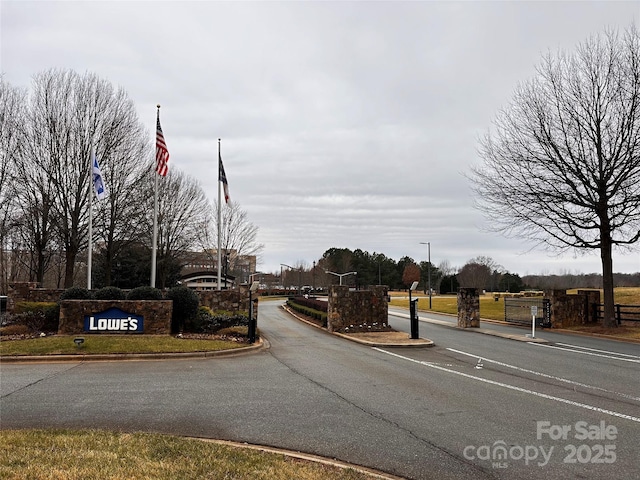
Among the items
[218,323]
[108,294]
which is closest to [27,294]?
[108,294]

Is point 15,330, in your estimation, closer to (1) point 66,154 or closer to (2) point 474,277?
(1) point 66,154

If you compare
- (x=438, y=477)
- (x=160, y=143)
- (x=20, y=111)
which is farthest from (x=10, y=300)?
(x=438, y=477)

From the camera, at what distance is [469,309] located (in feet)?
87.8

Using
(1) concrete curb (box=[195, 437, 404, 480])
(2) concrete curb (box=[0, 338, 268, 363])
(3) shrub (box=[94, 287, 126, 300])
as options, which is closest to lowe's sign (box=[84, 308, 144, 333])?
(3) shrub (box=[94, 287, 126, 300])

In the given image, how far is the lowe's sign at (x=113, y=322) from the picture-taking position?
58.1 feet

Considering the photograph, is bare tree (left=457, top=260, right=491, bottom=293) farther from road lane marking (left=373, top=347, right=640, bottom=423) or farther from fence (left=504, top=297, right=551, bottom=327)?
road lane marking (left=373, top=347, right=640, bottom=423)

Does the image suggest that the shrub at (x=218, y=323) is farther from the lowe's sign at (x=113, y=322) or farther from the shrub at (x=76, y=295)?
the shrub at (x=76, y=295)

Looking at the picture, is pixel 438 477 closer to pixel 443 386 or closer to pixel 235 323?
pixel 443 386

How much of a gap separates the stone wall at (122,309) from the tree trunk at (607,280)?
67.5ft

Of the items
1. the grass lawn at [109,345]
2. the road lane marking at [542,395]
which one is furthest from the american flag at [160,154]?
the road lane marking at [542,395]

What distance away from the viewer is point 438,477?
523 centimetres

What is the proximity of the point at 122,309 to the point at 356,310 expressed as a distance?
34.7 ft

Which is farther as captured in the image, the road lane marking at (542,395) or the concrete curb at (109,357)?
the concrete curb at (109,357)

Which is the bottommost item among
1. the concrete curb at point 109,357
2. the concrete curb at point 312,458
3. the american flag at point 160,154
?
the concrete curb at point 109,357
